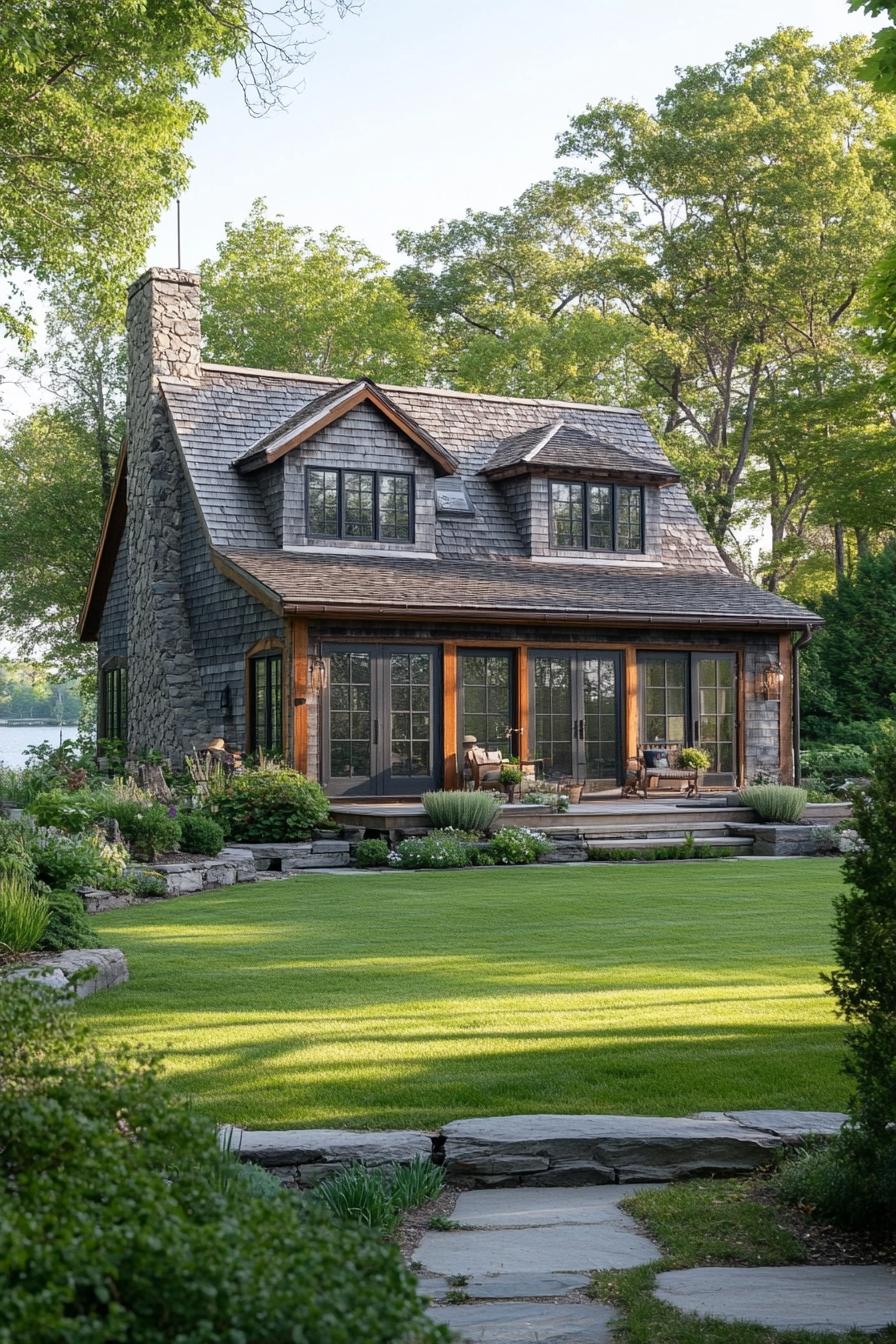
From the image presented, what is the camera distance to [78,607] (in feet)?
128

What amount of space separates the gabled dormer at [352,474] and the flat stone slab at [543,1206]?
55.5 ft

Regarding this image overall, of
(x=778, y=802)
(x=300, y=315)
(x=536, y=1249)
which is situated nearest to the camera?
(x=536, y=1249)

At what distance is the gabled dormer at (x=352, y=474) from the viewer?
21.3 metres

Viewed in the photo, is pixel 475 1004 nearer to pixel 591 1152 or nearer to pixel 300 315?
pixel 591 1152

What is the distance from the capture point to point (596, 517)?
78.9 feet

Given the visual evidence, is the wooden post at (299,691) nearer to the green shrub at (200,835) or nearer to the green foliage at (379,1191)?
the green shrub at (200,835)

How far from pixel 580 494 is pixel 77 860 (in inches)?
546

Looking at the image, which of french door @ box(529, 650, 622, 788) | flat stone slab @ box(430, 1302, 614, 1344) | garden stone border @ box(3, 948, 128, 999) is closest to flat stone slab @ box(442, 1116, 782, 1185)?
flat stone slab @ box(430, 1302, 614, 1344)

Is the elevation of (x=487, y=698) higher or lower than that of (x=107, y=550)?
lower

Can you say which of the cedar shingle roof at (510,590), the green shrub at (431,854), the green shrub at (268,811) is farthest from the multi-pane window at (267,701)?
the green shrub at (431,854)

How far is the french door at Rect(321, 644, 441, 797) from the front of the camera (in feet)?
65.0

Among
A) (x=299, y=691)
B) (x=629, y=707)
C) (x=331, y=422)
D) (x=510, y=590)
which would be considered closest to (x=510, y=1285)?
(x=299, y=691)

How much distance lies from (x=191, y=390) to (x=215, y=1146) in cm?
2114

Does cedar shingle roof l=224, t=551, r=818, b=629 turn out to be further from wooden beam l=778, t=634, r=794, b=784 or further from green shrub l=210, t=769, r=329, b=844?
green shrub l=210, t=769, r=329, b=844
